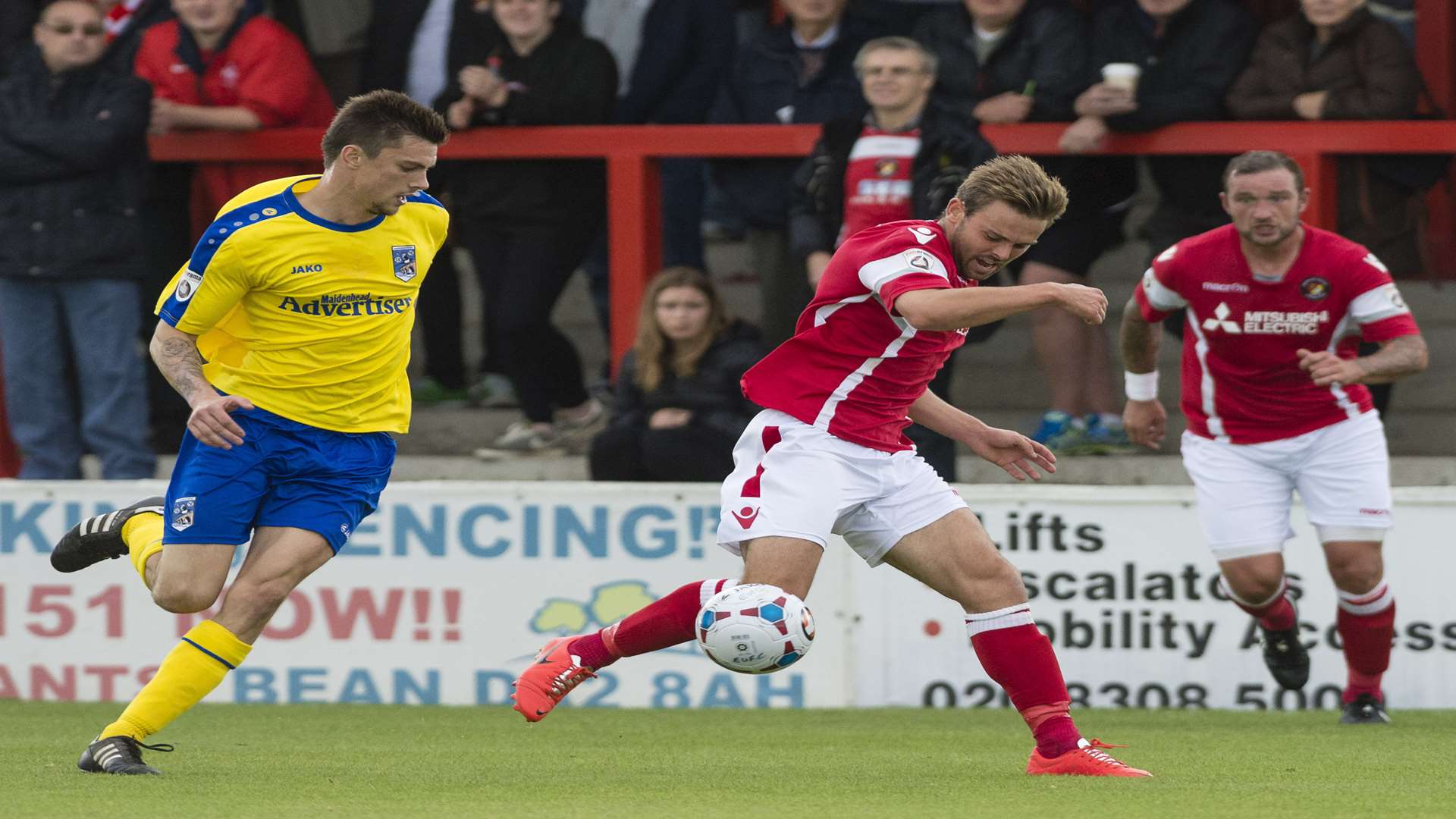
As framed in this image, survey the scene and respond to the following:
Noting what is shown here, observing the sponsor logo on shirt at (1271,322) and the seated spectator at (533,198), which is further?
the seated spectator at (533,198)

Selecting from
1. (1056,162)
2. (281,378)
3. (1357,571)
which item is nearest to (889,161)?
(1056,162)

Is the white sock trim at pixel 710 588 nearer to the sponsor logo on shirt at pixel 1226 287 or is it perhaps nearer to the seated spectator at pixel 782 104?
the sponsor logo on shirt at pixel 1226 287

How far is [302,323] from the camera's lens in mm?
5973

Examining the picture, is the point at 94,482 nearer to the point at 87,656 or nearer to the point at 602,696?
the point at 87,656

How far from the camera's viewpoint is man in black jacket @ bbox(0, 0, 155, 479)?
9273 millimetres

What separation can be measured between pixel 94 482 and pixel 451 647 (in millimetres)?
1602


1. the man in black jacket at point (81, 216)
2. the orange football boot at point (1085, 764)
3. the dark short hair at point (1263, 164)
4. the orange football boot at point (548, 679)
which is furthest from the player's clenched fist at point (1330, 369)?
the man in black jacket at point (81, 216)

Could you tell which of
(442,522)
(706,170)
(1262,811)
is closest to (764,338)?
(706,170)

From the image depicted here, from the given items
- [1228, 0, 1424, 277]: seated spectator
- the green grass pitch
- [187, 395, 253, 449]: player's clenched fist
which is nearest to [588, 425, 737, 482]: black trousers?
the green grass pitch

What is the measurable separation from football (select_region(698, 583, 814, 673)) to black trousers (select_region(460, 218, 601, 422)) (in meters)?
4.37

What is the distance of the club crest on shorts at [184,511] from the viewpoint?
5.89m

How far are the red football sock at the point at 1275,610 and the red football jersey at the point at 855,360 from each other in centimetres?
220

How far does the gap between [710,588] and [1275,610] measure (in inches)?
104

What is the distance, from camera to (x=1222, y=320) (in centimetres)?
755
